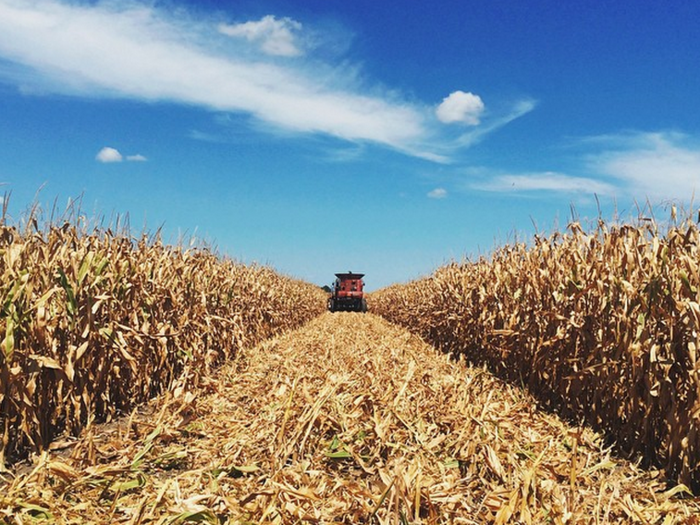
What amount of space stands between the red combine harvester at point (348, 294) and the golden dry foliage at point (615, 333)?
22959mm

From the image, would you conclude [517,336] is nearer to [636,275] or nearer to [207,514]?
[636,275]

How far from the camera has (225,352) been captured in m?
10.5

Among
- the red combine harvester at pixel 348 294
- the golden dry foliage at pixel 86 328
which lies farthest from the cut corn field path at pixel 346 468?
the red combine harvester at pixel 348 294

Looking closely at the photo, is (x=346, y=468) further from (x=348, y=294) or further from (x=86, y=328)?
(x=348, y=294)

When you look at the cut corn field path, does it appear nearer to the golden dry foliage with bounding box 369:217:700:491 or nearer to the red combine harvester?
the golden dry foliage with bounding box 369:217:700:491


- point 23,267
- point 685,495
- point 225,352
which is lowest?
point 685,495

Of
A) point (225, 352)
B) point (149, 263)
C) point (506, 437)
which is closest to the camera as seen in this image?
point (506, 437)

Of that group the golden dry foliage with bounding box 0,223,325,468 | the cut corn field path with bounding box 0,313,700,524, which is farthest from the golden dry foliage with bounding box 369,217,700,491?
the golden dry foliage with bounding box 0,223,325,468

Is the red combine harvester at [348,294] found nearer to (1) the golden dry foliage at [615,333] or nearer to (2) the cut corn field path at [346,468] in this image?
(1) the golden dry foliage at [615,333]

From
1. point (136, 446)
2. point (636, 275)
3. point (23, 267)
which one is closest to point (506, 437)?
point (636, 275)

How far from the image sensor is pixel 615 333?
5629mm

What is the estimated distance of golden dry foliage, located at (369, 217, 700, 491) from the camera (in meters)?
4.78

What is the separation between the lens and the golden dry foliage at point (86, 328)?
5102 mm

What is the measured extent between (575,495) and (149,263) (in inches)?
239
